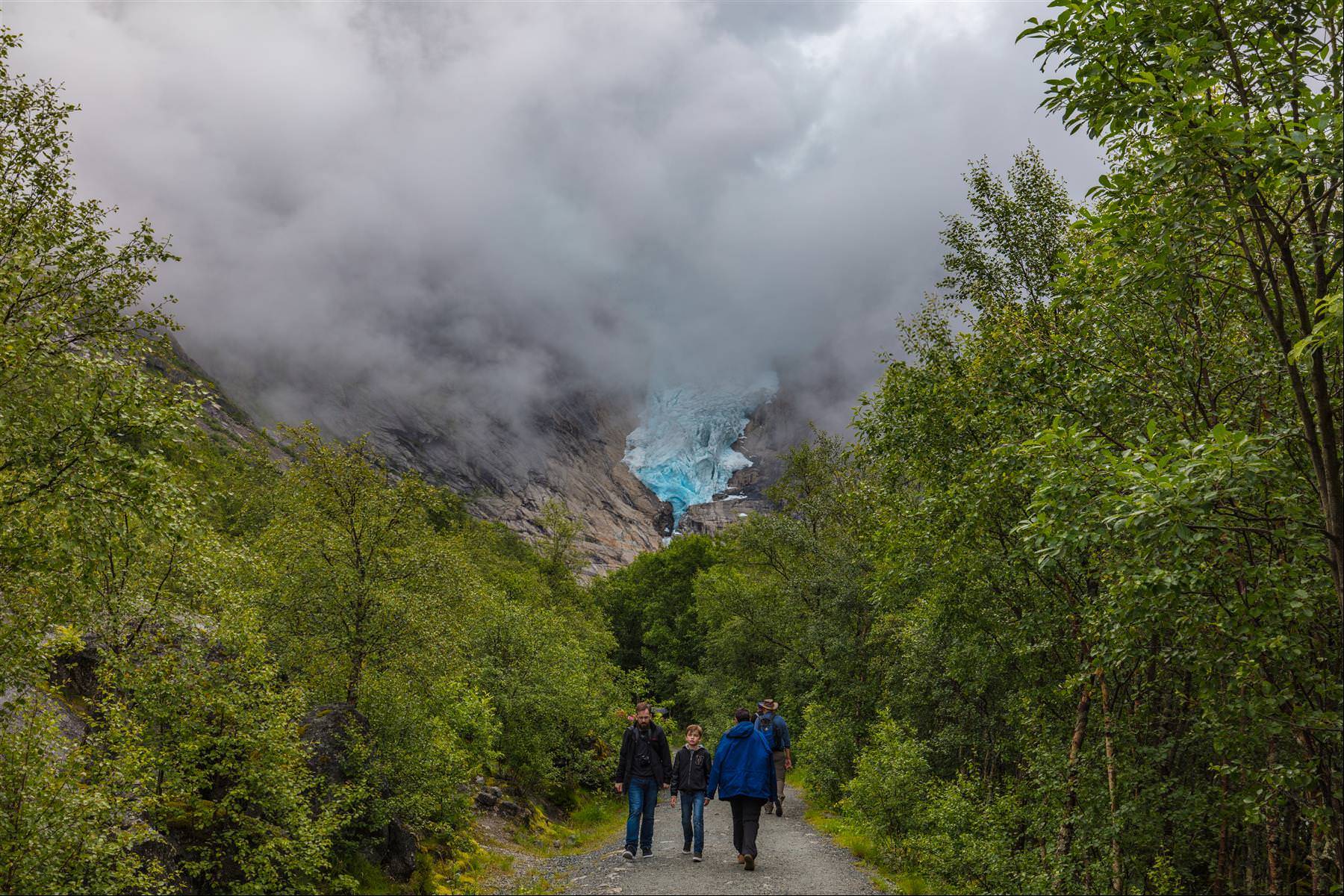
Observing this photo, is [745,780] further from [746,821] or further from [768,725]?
[768,725]

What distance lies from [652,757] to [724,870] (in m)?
2.11

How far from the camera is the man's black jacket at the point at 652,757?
12.7m

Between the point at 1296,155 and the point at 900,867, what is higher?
the point at 1296,155

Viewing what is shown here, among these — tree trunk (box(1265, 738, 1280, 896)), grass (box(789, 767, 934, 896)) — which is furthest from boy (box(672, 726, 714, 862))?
tree trunk (box(1265, 738, 1280, 896))

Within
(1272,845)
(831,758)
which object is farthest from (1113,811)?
(831,758)

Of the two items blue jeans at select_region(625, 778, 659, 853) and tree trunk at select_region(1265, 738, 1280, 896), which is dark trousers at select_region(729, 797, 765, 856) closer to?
blue jeans at select_region(625, 778, 659, 853)

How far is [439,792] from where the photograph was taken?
52.8 ft

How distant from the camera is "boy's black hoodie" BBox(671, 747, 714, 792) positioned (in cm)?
1264

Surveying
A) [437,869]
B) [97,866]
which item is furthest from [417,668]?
[97,866]

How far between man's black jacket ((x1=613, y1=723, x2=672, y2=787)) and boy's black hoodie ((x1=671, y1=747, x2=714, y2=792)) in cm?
Result: 20

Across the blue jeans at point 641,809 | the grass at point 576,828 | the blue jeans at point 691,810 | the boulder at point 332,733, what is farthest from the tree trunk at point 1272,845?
the grass at point 576,828

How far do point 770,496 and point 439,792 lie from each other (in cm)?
3334

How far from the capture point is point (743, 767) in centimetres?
1165

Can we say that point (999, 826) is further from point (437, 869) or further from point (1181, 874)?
point (437, 869)
